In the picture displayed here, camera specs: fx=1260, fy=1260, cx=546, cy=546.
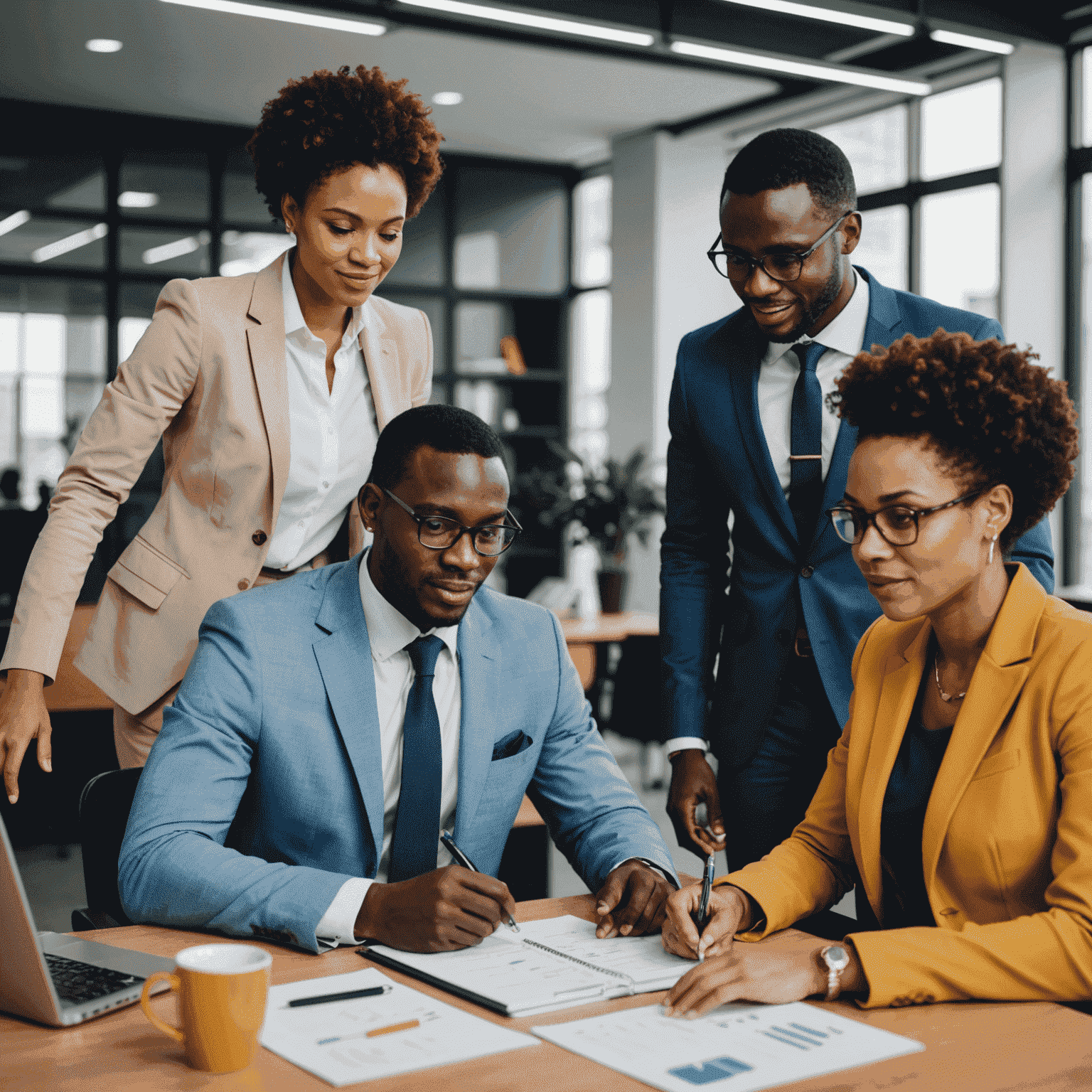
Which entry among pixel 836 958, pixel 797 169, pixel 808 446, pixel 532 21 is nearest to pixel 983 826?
pixel 836 958

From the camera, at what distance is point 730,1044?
1.15 metres

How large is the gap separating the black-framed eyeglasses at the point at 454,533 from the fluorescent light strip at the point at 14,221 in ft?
22.8

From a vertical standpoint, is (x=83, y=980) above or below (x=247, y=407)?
below

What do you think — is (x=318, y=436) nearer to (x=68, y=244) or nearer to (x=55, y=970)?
(x=55, y=970)

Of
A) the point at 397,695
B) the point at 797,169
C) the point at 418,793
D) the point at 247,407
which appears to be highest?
the point at 797,169

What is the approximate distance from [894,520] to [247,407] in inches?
42.1

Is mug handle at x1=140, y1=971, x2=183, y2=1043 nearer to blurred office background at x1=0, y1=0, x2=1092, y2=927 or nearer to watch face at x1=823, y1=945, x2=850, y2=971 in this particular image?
watch face at x1=823, y1=945, x2=850, y2=971

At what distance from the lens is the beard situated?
1928 mm

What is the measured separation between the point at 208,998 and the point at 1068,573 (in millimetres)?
5993

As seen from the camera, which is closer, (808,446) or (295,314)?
(808,446)

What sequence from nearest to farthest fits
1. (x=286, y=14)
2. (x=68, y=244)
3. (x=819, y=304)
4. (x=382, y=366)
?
(x=819, y=304) → (x=382, y=366) → (x=286, y=14) → (x=68, y=244)

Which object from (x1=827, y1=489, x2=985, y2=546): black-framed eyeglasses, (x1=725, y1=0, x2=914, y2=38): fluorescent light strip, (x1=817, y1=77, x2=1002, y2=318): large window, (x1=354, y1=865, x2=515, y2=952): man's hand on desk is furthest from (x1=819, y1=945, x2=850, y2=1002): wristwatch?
(x1=817, y1=77, x2=1002, y2=318): large window

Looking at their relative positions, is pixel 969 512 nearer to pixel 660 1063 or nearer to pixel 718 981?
pixel 718 981

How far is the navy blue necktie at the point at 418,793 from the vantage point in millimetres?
1713
